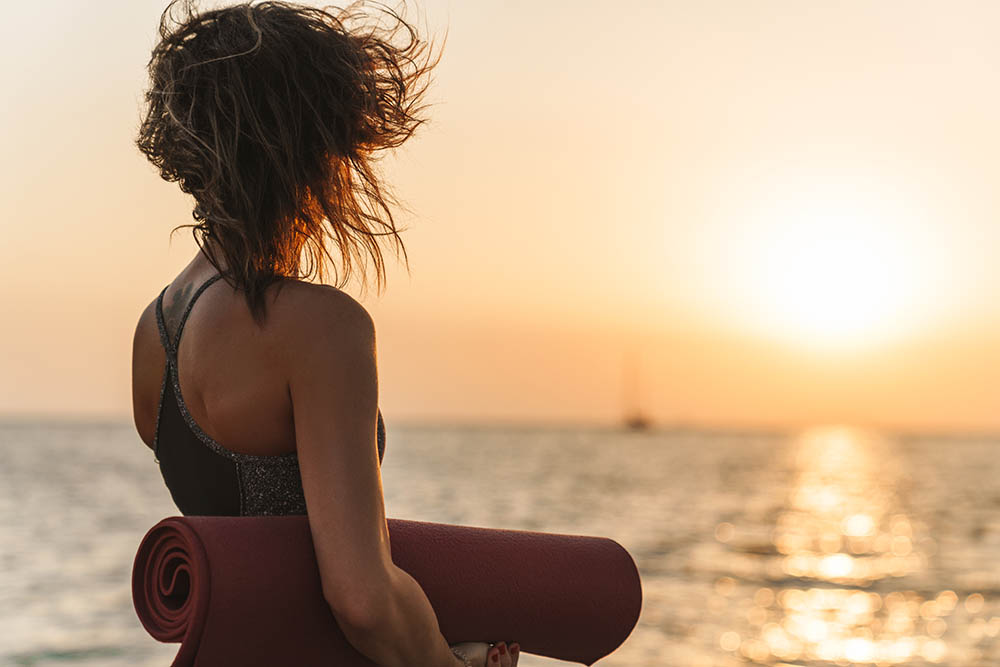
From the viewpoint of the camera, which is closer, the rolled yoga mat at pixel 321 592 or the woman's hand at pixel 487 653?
the rolled yoga mat at pixel 321 592

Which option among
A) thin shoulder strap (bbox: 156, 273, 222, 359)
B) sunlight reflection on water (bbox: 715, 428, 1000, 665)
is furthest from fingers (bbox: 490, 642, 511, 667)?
sunlight reflection on water (bbox: 715, 428, 1000, 665)

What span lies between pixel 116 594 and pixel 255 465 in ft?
47.4

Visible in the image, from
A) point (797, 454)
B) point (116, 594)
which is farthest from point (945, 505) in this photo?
point (797, 454)

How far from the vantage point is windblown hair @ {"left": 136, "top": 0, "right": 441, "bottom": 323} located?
166cm

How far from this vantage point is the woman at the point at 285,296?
5.14ft

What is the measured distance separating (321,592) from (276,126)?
0.65 m

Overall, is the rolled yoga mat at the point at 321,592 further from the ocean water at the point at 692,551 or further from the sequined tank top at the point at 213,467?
the ocean water at the point at 692,551

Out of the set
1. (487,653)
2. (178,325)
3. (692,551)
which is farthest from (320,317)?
(692,551)

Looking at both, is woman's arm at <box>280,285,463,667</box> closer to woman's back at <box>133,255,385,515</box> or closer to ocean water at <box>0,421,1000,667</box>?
woman's back at <box>133,255,385,515</box>

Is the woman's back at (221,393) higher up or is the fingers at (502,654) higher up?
the woman's back at (221,393)

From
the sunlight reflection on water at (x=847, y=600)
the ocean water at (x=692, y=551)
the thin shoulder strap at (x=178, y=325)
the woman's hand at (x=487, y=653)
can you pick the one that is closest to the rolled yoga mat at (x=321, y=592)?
the woman's hand at (x=487, y=653)

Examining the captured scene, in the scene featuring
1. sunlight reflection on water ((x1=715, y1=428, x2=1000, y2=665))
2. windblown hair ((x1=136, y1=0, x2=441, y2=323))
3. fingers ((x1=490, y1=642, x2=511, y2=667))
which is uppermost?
windblown hair ((x1=136, y1=0, x2=441, y2=323))

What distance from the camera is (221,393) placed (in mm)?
1647

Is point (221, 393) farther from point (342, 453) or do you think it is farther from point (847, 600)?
point (847, 600)
